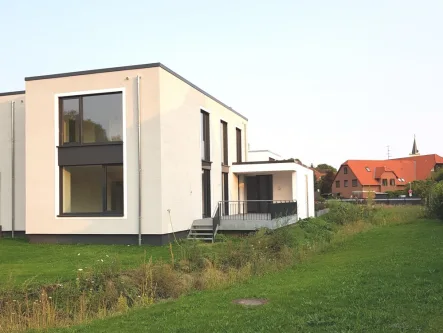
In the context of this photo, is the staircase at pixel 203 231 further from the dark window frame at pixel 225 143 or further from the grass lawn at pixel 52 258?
the dark window frame at pixel 225 143

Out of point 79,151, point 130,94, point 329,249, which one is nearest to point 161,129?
point 130,94

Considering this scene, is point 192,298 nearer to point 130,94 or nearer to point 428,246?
point 428,246

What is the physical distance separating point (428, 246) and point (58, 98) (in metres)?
14.1

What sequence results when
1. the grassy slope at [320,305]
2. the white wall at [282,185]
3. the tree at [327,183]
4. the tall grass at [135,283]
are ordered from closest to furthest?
the grassy slope at [320,305]
the tall grass at [135,283]
the white wall at [282,185]
the tree at [327,183]

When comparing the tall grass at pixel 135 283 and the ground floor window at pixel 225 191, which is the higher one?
the ground floor window at pixel 225 191

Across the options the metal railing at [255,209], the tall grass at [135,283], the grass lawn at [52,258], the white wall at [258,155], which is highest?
the white wall at [258,155]

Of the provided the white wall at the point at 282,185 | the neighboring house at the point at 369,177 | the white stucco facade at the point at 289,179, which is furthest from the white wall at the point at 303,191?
the neighboring house at the point at 369,177

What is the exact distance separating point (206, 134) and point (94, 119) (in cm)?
622

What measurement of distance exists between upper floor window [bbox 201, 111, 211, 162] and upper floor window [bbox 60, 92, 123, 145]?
5262 millimetres

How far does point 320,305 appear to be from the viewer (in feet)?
21.4

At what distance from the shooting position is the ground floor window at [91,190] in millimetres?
16875

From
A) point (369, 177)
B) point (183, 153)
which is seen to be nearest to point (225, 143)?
point (183, 153)

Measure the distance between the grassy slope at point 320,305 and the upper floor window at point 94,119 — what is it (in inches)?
386

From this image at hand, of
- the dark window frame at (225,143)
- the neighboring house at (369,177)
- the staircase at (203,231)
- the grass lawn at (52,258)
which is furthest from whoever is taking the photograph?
the neighboring house at (369,177)
